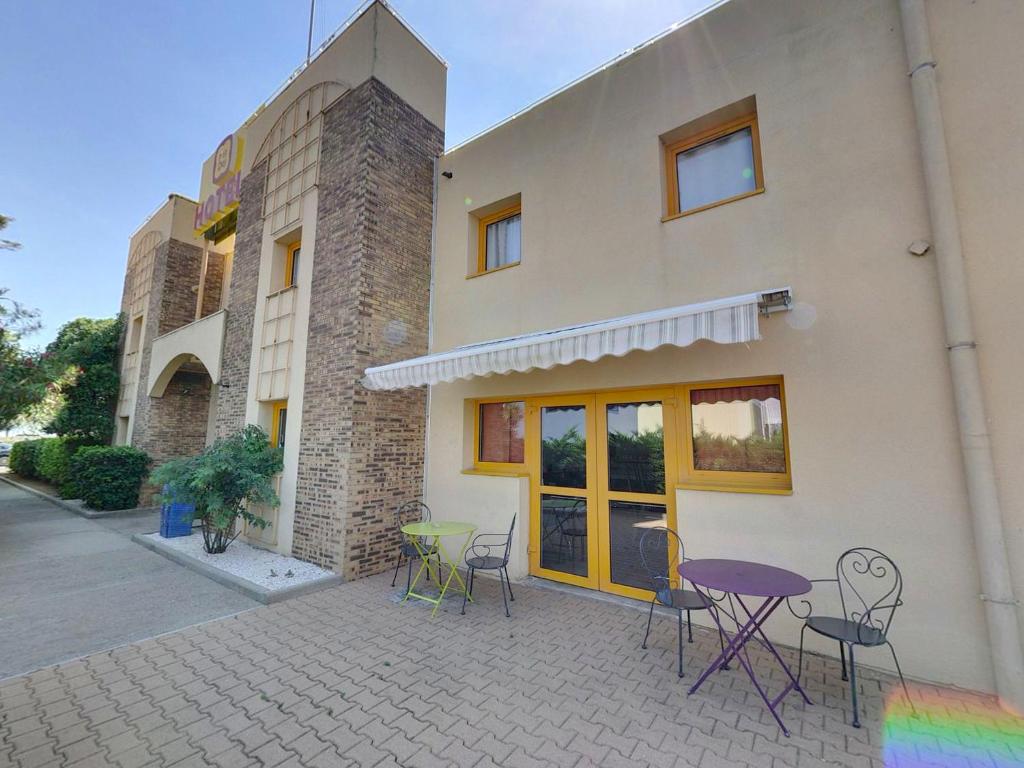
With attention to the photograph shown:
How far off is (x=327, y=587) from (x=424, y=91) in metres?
11.4

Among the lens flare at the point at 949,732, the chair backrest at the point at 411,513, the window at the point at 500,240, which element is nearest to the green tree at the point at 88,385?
the chair backrest at the point at 411,513

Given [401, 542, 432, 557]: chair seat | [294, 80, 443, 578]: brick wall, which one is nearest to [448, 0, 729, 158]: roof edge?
[294, 80, 443, 578]: brick wall

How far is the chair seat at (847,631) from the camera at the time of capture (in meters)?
3.84

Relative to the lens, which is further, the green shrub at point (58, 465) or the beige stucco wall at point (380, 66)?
the green shrub at point (58, 465)

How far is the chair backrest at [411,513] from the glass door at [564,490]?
254 centimetres

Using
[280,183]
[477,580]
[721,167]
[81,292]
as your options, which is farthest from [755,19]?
[81,292]

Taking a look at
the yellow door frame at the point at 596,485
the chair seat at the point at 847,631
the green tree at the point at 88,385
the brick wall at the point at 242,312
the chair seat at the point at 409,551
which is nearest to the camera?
the chair seat at the point at 847,631

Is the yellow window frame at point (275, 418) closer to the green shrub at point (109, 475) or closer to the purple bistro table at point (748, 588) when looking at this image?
the green shrub at point (109, 475)

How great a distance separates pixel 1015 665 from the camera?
155 inches

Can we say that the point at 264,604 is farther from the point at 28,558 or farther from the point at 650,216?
the point at 650,216

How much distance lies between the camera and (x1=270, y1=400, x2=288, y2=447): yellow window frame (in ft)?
33.7

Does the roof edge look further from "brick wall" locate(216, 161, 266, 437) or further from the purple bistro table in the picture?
the purple bistro table

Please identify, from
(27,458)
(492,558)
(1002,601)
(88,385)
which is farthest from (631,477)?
(27,458)

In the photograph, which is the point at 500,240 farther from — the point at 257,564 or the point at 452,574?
the point at 257,564
